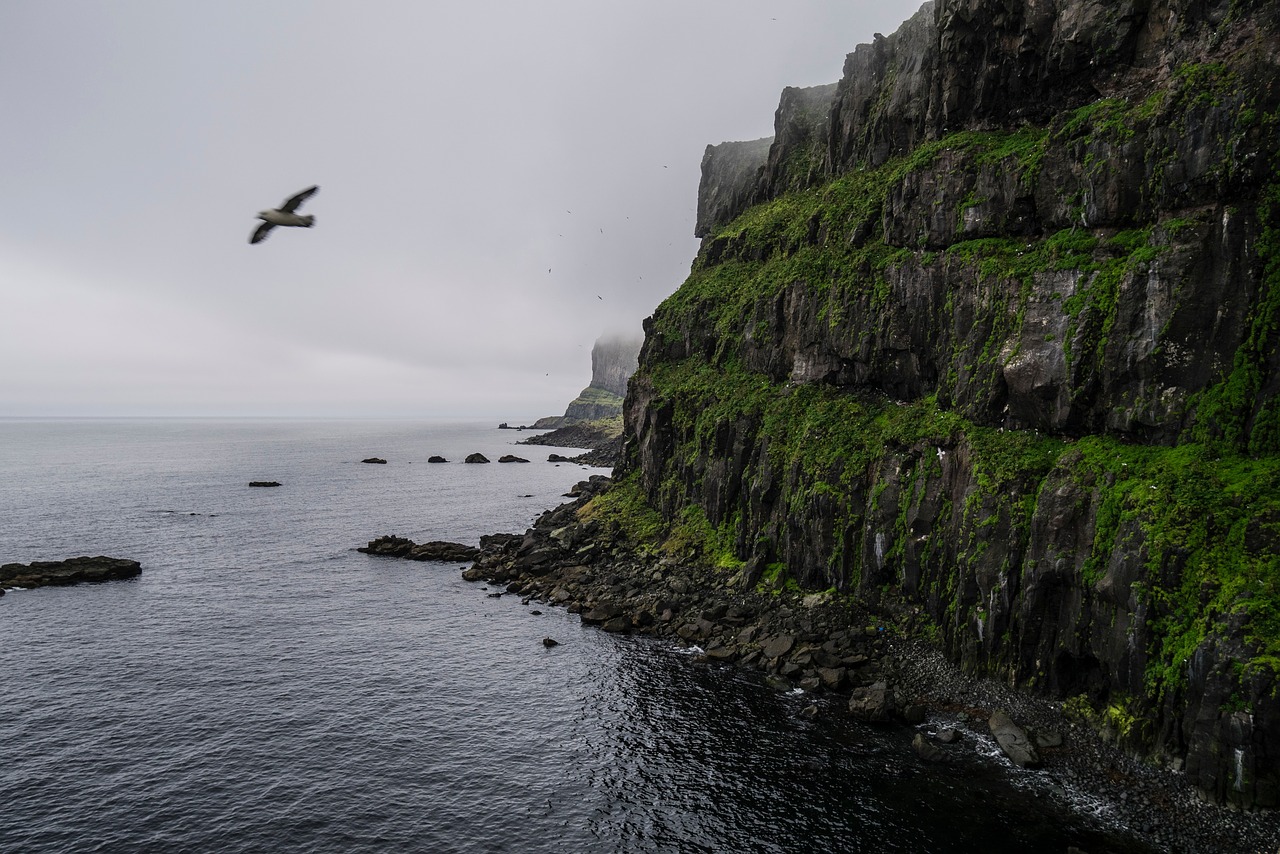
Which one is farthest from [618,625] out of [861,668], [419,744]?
[419,744]

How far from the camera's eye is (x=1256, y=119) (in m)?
35.3

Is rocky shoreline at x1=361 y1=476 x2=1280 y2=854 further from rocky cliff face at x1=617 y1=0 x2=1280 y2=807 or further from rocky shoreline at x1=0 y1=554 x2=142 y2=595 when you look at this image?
rocky shoreline at x1=0 y1=554 x2=142 y2=595

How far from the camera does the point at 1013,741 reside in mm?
34688

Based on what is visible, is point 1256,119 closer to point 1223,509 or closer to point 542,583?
point 1223,509

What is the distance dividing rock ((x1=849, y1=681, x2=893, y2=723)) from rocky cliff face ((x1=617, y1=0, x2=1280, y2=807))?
6.61 m

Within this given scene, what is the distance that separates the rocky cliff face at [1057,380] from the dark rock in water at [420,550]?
3330cm

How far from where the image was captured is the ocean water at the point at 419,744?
3022cm

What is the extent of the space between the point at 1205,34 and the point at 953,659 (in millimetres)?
42667

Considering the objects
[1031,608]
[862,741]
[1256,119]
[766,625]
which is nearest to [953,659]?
[1031,608]

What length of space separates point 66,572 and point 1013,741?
89708 mm

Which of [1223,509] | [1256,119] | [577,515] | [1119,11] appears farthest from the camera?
[577,515]

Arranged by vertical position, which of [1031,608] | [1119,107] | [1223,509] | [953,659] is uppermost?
[1119,107]

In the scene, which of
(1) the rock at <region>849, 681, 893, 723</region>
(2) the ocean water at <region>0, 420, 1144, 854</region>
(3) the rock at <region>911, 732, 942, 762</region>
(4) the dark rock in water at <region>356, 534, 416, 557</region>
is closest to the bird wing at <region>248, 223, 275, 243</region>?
(2) the ocean water at <region>0, 420, 1144, 854</region>

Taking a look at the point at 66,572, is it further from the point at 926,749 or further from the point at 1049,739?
the point at 1049,739
